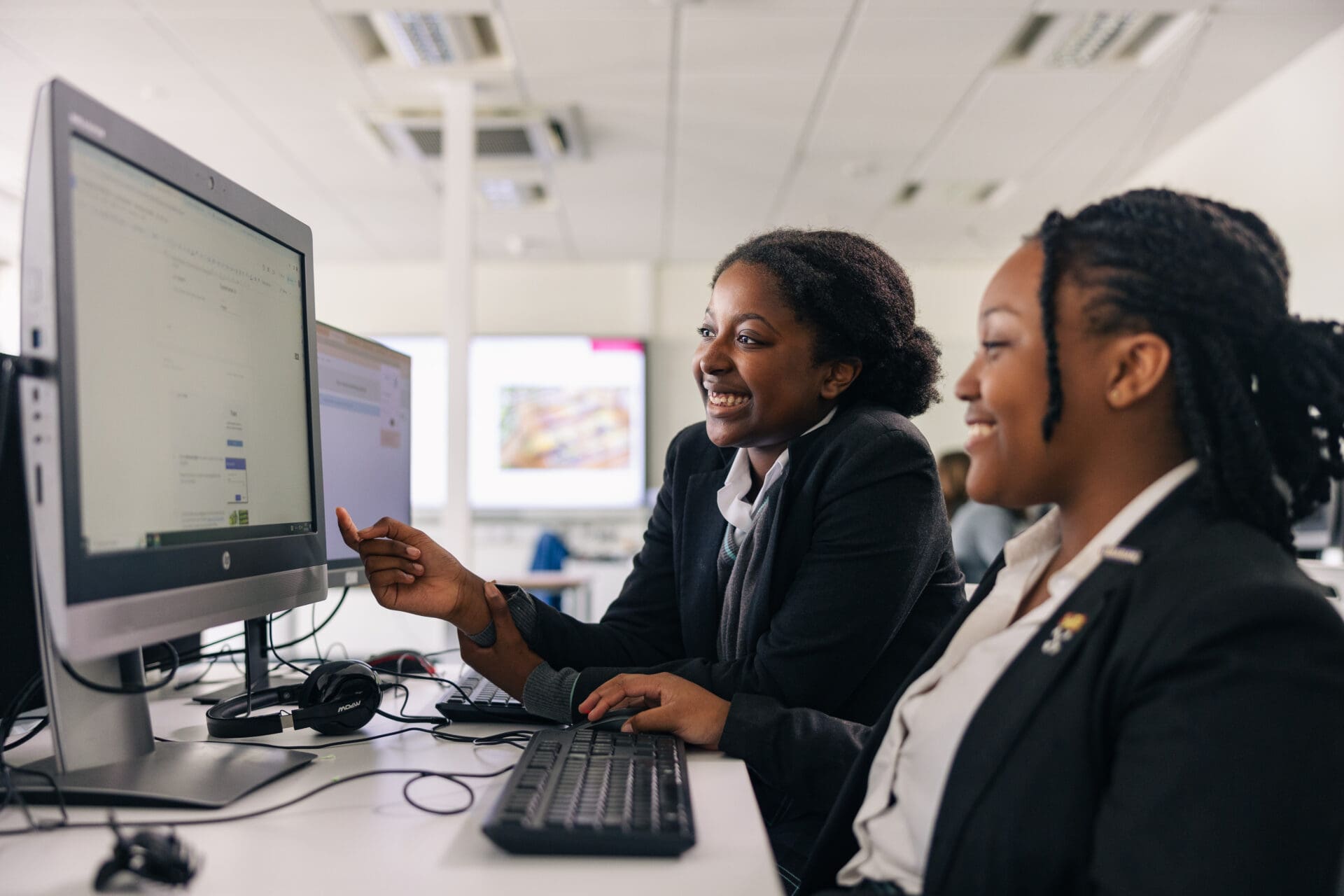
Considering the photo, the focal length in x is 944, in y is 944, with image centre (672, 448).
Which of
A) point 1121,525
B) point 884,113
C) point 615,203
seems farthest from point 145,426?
point 615,203

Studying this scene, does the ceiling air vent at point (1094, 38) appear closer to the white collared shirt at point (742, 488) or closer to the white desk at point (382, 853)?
the white collared shirt at point (742, 488)

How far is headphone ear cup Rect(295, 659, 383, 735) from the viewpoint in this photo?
1.12m

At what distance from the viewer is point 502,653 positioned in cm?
133

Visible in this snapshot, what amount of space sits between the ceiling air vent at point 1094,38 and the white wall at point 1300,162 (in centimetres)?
58

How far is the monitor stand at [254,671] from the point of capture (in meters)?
1.25

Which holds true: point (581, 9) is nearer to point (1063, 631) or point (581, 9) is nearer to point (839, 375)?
point (839, 375)

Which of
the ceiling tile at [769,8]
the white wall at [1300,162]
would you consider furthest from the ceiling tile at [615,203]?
the white wall at [1300,162]

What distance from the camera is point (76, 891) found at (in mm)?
654

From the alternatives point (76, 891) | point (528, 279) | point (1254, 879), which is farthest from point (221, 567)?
point (528, 279)

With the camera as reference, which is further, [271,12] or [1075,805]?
[271,12]

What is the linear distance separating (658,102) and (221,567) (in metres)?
3.50

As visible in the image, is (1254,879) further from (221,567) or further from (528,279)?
(528,279)

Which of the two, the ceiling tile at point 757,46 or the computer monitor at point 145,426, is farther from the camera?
the ceiling tile at point 757,46

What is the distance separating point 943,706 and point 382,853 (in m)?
0.48
